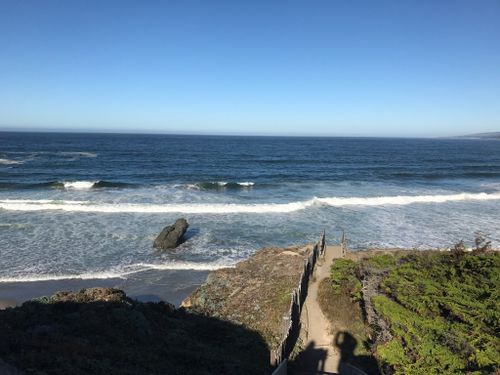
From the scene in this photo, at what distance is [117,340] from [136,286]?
727 cm

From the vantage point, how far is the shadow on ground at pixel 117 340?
23.6 ft

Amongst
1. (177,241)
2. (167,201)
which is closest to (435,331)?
(177,241)

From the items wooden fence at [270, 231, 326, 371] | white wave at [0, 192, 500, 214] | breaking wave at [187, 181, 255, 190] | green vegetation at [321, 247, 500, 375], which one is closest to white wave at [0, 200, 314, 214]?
white wave at [0, 192, 500, 214]

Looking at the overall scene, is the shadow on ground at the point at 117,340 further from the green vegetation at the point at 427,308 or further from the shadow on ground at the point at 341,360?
the green vegetation at the point at 427,308

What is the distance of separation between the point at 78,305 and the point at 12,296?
5912 millimetres

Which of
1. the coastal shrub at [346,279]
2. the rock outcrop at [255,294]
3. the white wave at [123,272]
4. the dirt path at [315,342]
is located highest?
the coastal shrub at [346,279]

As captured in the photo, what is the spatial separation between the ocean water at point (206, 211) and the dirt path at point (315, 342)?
6.83 meters

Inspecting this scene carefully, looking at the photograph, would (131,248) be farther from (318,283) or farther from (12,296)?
(318,283)

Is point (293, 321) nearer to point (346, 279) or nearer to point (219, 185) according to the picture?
point (346, 279)

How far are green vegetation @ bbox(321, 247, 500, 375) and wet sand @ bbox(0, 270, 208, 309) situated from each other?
6.21m

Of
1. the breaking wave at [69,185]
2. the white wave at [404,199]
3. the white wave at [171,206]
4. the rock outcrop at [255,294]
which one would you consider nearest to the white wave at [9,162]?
the breaking wave at [69,185]

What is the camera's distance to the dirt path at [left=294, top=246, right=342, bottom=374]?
32.2 feet

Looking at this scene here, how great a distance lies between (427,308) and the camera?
10148 mm

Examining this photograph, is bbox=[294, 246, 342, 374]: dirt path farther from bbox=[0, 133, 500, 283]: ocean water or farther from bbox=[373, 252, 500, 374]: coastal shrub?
bbox=[0, 133, 500, 283]: ocean water
